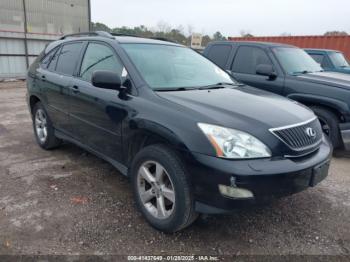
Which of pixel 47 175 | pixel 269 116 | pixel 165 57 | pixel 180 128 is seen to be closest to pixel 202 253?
pixel 180 128

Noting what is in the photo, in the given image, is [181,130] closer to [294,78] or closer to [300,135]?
[300,135]

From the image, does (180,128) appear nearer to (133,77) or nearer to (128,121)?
(128,121)

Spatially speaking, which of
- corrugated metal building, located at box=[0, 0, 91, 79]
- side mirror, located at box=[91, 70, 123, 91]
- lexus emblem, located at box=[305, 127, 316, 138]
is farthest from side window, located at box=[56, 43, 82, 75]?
corrugated metal building, located at box=[0, 0, 91, 79]

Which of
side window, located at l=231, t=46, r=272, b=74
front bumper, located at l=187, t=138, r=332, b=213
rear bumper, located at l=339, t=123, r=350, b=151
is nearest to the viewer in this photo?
front bumper, located at l=187, t=138, r=332, b=213

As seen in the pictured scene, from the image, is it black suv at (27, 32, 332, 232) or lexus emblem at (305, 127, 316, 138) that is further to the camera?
lexus emblem at (305, 127, 316, 138)

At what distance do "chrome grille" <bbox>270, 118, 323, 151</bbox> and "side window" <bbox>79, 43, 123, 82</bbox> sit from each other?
173 centimetres

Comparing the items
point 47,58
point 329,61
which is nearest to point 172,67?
point 47,58

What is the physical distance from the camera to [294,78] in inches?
215

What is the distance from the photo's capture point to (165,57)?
364 cm

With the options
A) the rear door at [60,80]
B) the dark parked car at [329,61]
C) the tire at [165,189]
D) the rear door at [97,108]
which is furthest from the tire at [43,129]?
the dark parked car at [329,61]

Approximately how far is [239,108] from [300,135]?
569 millimetres

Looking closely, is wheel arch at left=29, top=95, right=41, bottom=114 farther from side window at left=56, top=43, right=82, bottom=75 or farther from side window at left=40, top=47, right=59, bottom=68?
side window at left=56, top=43, right=82, bottom=75

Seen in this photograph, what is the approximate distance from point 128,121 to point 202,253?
136 cm

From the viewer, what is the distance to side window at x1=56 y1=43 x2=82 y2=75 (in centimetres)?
416
